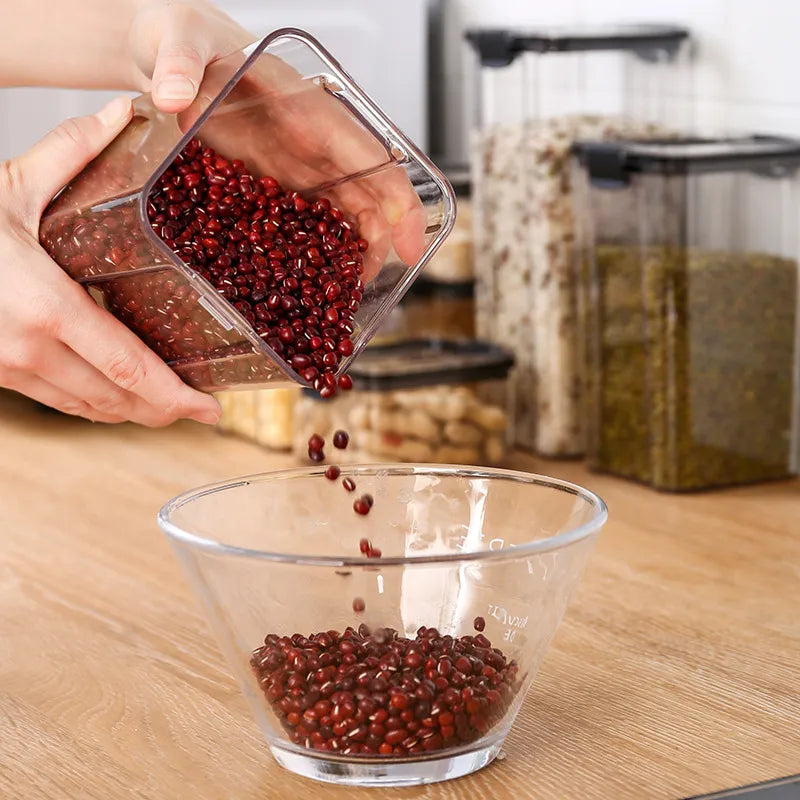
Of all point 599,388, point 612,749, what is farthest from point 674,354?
point 612,749

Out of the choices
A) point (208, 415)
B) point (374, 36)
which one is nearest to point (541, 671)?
point (208, 415)

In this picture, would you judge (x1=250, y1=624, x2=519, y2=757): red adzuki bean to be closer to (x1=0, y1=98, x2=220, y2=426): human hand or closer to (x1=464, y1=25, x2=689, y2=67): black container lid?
(x1=0, y1=98, x2=220, y2=426): human hand

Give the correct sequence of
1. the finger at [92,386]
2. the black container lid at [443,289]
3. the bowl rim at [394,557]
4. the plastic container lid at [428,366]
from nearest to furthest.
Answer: the bowl rim at [394,557], the finger at [92,386], the plastic container lid at [428,366], the black container lid at [443,289]

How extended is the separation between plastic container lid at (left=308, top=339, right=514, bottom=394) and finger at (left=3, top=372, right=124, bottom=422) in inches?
21.3

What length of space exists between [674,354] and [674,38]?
0.40 meters

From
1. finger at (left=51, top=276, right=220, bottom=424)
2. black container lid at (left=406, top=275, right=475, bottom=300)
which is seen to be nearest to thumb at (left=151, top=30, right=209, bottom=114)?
finger at (left=51, top=276, right=220, bottom=424)

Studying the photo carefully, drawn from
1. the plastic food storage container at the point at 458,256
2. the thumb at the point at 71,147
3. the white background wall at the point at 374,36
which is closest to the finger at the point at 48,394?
the thumb at the point at 71,147

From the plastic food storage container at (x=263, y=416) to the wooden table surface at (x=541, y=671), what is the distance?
0.20 m

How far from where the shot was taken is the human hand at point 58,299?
0.86m

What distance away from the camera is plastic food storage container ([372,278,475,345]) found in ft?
5.78

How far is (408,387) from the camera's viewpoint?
1.52 m

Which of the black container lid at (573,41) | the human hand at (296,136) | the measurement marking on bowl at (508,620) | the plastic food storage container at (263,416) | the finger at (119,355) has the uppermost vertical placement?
the black container lid at (573,41)

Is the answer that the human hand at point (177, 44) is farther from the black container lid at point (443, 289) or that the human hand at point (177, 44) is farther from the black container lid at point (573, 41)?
the black container lid at point (443, 289)

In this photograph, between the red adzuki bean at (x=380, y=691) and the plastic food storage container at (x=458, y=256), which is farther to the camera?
the plastic food storage container at (x=458, y=256)
